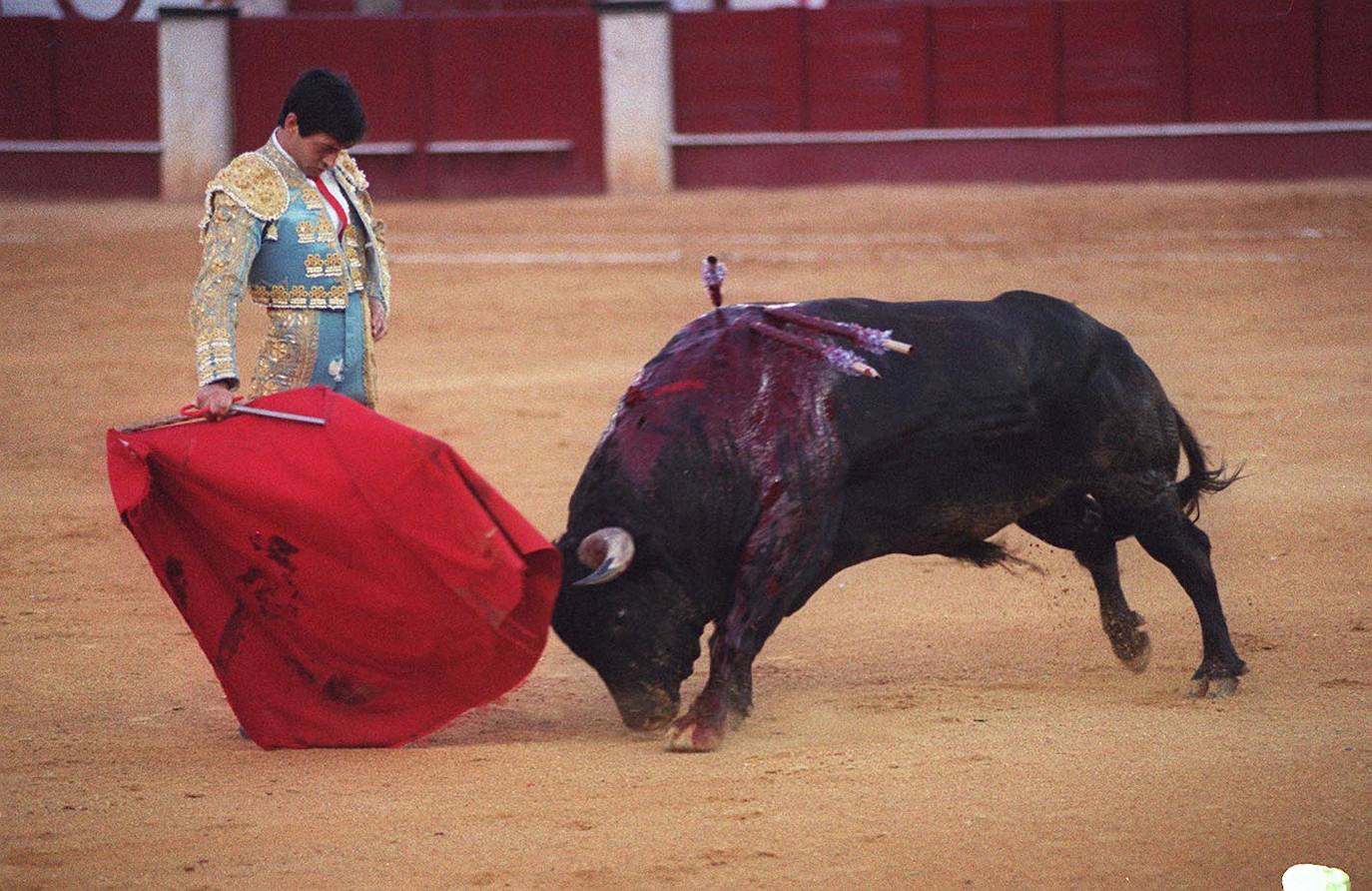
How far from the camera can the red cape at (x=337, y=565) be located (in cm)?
354

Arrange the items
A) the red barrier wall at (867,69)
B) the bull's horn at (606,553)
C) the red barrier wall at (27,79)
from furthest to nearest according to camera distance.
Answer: the red barrier wall at (27,79)
the red barrier wall at (867,69)
the bull's horn at (606,553)

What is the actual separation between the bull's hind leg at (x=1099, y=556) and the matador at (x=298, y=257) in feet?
5.05

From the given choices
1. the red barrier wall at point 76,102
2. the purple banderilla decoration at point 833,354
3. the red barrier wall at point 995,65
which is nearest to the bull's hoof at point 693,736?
the purple banderilla decoration at point 833,354

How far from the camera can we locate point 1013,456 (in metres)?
3.90

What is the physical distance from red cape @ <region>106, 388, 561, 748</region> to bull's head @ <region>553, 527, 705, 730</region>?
0.38ft

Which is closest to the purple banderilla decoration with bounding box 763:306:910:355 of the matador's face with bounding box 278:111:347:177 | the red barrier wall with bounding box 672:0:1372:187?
the matador's face with bounding box 278:111:347:177

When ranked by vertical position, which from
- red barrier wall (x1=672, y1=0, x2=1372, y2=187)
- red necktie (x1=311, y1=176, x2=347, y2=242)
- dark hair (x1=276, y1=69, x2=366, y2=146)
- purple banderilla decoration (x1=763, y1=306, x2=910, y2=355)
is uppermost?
red barrier wall (x1=672, y1=0, x2=1372, y2=187)

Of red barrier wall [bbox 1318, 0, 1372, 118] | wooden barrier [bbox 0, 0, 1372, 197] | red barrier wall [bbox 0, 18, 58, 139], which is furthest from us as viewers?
red barrier wall [bbox 0, 18, 58, 139]

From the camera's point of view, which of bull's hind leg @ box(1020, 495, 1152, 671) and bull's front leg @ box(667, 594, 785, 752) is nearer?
bull's front leg @ box(667, 594, 785, 752)

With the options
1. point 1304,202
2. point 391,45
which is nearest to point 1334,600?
point 1304,202

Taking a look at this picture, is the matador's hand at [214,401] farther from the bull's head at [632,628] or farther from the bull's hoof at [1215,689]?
the bull's hoof at [1215,689]

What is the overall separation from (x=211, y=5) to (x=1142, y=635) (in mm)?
11397

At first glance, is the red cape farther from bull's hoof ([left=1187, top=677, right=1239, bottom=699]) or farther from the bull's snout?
bull's hoof ([left=1187, top=677, right=1239, bottom=699])

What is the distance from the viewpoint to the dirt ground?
9.98ft
